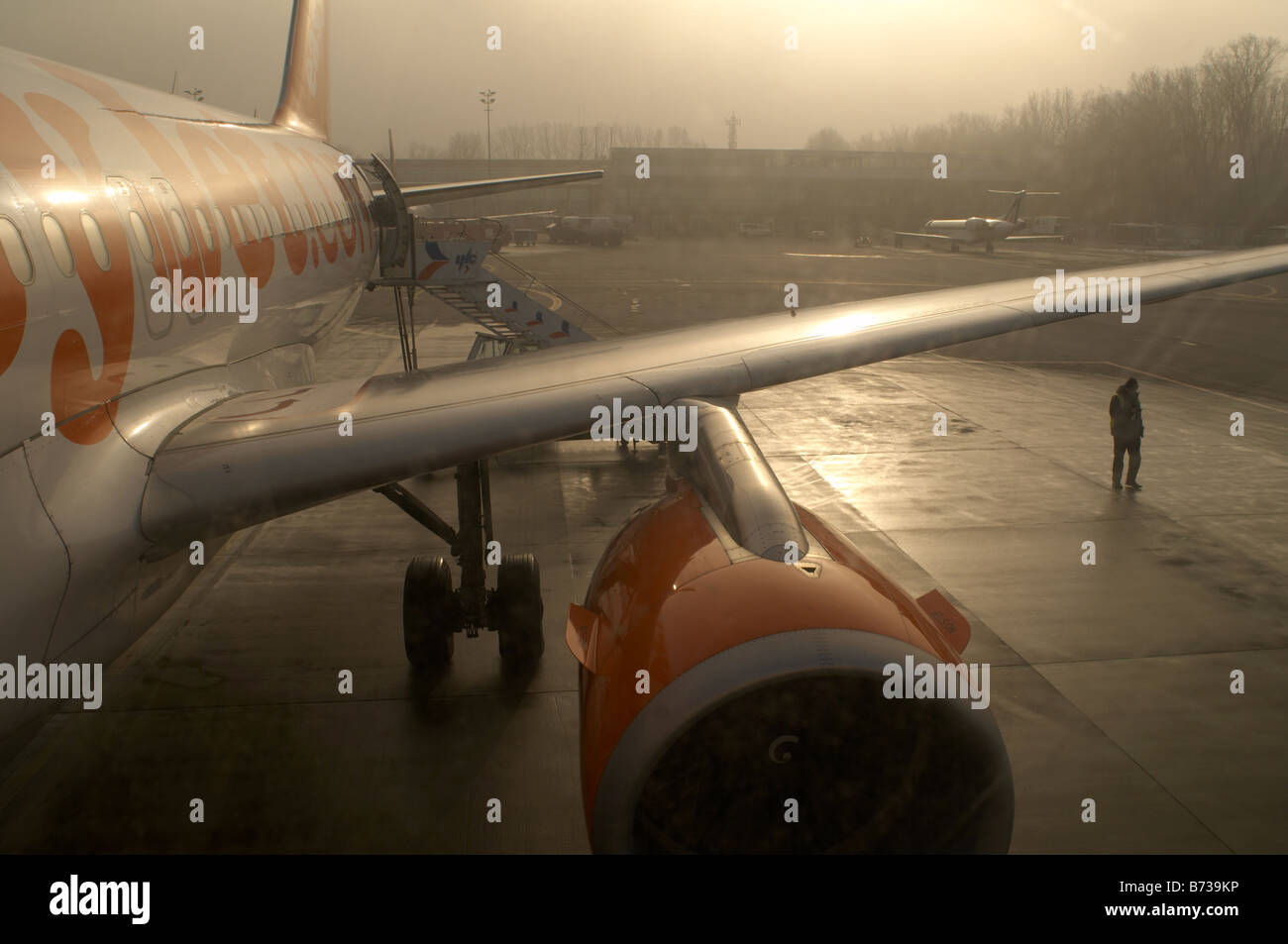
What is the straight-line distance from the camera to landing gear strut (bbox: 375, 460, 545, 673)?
25.4 feet

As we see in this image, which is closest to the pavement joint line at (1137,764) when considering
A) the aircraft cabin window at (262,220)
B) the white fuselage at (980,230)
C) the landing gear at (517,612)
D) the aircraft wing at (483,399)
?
the aircraft wing at (483,399)

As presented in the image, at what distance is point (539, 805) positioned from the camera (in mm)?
6117

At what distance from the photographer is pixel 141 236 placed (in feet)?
17.7

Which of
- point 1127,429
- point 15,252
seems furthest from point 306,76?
point 1127,429

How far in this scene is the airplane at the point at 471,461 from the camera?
388 centimetres

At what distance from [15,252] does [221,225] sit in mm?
2876

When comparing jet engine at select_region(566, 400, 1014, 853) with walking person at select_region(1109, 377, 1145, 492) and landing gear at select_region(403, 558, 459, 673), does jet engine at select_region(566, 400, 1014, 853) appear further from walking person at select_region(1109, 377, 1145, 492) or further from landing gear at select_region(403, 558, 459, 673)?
walking person at select_region(1109, 377, 1145, 492)

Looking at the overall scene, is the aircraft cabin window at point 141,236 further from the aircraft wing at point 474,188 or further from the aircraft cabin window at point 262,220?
the aircraft wing at point 474,188

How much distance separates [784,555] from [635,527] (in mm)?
1169

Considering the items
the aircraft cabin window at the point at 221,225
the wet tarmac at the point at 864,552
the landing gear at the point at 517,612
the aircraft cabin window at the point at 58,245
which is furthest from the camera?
the landing gear at the point at 517,612

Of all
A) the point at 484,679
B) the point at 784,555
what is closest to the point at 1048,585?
the point at 484,679

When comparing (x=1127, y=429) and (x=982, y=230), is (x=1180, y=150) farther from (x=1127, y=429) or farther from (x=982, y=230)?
(x=1127, y=429)

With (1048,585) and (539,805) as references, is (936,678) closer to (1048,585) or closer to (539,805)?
(539,805)

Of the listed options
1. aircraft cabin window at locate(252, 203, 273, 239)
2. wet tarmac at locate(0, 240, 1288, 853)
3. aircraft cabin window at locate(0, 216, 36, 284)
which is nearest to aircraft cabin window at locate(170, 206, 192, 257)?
aircraft cabin window at locate(252, 203, 273, 239)
